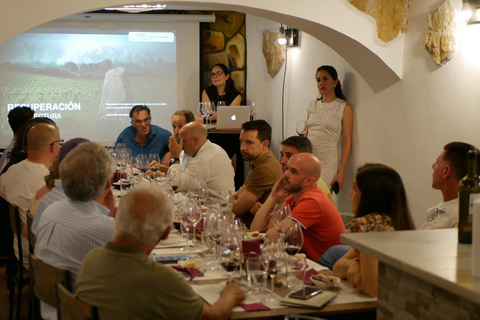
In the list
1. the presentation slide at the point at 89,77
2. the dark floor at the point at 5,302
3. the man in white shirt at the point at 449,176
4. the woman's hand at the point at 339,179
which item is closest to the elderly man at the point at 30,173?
the dark floor at the point at 5,302

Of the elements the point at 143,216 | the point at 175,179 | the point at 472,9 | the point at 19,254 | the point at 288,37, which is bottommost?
the point at 19,254

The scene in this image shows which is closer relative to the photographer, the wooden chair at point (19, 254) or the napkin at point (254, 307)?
the napkin at point (254, 307)

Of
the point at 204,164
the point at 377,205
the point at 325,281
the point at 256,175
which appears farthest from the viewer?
the point at 204,164

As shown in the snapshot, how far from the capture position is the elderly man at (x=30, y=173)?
406cm

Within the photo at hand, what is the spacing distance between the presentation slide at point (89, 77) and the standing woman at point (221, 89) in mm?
987

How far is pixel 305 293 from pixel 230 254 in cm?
38

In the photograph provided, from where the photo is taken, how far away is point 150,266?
2143mm

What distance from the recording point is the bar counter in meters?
1.82

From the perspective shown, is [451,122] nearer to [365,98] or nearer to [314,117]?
[365,98]

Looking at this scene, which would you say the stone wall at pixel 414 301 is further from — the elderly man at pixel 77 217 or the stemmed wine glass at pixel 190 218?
the stemmed wine glass at pixel 190 218

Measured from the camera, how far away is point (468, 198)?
7.54 ft

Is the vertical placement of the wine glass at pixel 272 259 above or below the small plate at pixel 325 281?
above

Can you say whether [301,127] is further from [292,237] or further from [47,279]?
[47,279]

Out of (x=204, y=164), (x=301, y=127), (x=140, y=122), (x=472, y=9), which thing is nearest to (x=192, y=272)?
(x=204, y=164)
